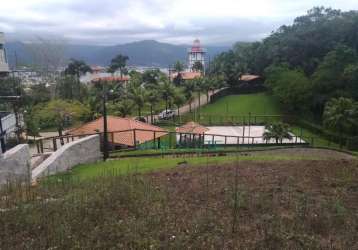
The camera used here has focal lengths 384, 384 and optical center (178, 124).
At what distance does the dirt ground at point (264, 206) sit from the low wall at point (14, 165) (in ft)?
14.4

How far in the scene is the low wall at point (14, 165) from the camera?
37.5 feet

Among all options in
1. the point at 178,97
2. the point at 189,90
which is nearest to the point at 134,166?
the point at 178,97

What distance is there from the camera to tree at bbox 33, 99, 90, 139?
3981 centimetres

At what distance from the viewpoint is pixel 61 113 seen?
39781 mm

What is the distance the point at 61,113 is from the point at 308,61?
37558 millimetres

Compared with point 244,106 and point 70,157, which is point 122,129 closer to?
point 70,157

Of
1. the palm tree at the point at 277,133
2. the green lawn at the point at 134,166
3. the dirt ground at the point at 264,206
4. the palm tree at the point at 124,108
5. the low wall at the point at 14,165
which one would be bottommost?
the palm tree at the point at 277,133

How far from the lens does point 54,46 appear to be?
70875mm

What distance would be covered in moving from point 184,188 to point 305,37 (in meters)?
57.0

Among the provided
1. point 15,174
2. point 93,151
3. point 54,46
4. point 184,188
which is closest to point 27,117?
point 93,151

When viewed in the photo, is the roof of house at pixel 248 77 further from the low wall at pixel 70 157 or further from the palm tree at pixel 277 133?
the low wall at pixel 70 157

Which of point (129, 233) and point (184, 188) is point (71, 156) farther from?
point (129, 233)

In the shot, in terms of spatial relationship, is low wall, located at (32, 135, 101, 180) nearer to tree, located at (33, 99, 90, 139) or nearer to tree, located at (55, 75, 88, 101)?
tree, located at (33, 99, 90, 139)

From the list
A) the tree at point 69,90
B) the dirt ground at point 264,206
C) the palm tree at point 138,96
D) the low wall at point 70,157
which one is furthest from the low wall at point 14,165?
the tree at point 69,90
